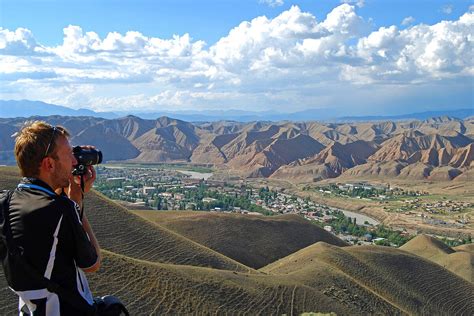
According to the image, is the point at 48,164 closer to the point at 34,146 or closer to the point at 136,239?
the point at 34,146

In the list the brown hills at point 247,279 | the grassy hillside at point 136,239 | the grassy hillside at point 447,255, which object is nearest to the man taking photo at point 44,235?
the brown hills at point 247,279

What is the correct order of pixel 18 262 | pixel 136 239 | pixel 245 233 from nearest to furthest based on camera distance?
pixel 18 262, pixel 136 239, pixel 245 233

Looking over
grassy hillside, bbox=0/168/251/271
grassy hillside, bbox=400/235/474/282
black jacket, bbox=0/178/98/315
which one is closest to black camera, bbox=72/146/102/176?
black jacket, bbox=0/178/98/315

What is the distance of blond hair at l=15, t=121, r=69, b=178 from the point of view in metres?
4.83

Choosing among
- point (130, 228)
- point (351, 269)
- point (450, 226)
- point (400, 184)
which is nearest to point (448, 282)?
point (351, 269)

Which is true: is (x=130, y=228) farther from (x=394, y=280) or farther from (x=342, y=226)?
(x=342, y=226)

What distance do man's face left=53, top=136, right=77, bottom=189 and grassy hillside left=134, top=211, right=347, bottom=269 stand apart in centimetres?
5300

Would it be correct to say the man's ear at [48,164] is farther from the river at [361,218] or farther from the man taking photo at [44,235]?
the river at [361,218]

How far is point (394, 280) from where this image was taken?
50.7m

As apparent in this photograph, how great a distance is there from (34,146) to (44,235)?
0.90 m

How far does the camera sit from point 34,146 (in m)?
4.85

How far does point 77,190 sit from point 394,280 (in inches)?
1982

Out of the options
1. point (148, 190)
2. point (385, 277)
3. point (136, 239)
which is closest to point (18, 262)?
point (136, 239)

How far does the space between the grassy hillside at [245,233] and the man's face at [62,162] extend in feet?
174
